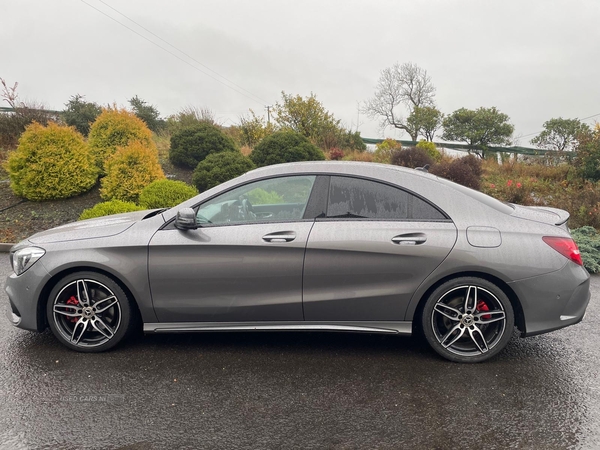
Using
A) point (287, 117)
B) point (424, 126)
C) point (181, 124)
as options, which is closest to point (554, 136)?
point (424, 126)

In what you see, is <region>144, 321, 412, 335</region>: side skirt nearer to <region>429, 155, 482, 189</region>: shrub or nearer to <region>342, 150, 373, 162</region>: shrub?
<region>429, 155, 482, 189</region>: shrub

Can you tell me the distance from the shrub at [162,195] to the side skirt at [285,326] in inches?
195

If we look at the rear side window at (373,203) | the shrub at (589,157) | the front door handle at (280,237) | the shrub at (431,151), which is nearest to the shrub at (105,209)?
the front door handle at (280,237)

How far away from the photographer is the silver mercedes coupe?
3.48 metres

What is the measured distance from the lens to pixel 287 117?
59.7ft

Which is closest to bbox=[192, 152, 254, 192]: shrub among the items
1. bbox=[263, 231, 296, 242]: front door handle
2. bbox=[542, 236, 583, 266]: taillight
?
bbox=[263, 231, 296, 242]: front door handle

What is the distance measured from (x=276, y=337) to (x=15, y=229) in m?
7.08

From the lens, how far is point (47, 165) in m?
9.65

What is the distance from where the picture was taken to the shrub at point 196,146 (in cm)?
1196

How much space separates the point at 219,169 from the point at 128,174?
6.37ft

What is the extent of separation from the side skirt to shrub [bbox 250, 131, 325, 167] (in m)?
8.02

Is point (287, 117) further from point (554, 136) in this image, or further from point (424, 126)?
point (424, 126)

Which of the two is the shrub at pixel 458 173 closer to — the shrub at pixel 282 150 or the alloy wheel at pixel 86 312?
the shrub at pixel 282 150

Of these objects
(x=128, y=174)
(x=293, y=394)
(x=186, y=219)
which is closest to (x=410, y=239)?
(x=293, y=394)
